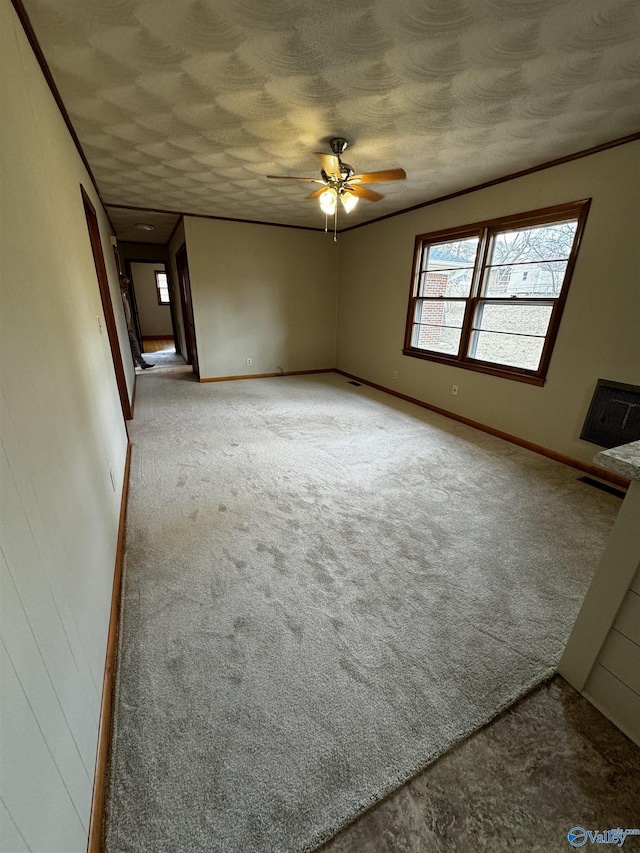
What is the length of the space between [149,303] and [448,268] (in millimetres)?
8979

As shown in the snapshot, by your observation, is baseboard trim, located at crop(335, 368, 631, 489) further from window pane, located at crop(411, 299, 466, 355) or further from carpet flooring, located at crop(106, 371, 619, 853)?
window pane, located at crop(411, 299, 466, 355)

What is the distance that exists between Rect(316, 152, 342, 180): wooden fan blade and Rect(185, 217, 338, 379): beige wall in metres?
2.94

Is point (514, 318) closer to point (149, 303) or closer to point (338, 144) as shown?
point (338, 144)

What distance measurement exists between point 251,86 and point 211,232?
337 cm

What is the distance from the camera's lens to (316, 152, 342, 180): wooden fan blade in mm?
2359

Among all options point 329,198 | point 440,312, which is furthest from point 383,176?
point 440,312

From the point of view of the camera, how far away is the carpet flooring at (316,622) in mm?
984

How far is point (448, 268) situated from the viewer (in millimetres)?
4016

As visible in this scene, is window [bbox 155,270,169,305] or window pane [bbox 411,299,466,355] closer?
window pane [bbox 411,299,466,355]

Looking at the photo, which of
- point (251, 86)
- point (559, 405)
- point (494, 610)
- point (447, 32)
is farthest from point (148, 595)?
point (559, 405)

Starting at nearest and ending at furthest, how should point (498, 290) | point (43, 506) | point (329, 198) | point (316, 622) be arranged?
1. point (43, 506)
2. point (316, 622)
3. point (329, 198)
4. point (498, 290)

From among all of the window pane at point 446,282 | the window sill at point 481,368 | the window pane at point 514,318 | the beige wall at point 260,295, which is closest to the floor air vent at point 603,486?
the window sill at point 481,368

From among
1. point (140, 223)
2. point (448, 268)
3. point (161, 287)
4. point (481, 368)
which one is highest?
point (140, 223)

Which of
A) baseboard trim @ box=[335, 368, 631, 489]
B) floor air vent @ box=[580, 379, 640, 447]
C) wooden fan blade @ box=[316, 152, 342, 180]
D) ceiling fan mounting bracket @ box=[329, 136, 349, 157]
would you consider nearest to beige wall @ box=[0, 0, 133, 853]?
wooden fan blade @ box=[316, 152, 342, 180]
